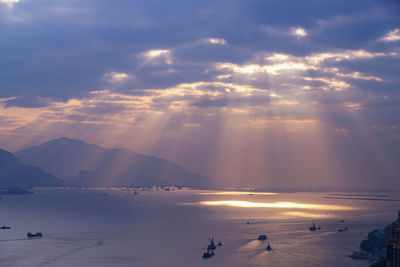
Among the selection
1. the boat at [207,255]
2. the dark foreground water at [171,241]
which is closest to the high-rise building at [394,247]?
the dark foreground water at [171,241]

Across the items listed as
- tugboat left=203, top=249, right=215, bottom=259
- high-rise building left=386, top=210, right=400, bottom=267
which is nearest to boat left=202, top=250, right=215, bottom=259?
tugboat left=203, top=249, right=215, bottom=259

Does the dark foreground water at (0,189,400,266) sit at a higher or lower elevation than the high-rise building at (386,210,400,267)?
lower

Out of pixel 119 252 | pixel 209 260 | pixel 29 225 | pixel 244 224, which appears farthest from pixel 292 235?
pixel 29 225

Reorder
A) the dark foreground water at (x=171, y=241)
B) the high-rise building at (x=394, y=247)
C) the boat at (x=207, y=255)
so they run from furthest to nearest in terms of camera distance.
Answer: the boat at (x=207, y=255)
the dark foreground water at (x=171, y=241)
the high-rise building at (x=394, y=247)

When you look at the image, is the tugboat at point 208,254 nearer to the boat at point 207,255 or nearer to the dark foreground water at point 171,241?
the boat at point 207,255

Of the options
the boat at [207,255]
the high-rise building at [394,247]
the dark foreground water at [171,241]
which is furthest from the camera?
the boat at [207,255]

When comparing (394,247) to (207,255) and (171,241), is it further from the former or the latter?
(171,241)

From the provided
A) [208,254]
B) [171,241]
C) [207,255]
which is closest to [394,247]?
[207,255]

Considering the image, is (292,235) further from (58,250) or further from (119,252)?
(58,250)

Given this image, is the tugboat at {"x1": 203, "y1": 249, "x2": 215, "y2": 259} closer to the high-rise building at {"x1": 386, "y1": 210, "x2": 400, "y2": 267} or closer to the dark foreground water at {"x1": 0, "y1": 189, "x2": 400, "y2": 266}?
the dark foreground water at {"x1": 0, "y1": 189, "x2": 400, "y2": 266}

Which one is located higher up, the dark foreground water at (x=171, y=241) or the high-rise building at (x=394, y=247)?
the high-rise building at (x=394, y=247)

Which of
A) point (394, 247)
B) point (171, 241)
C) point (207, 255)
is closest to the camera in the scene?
point (394, 247)
